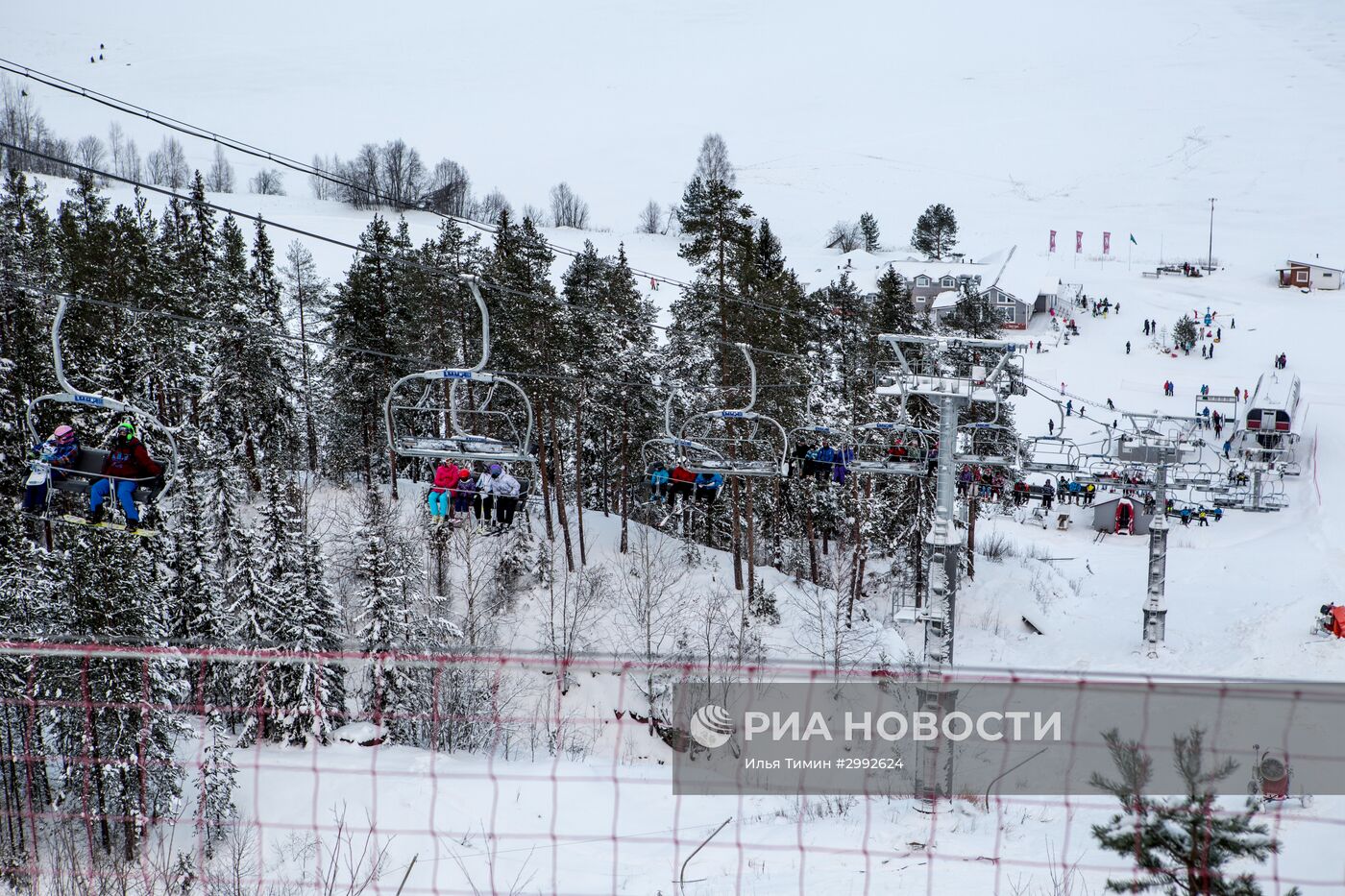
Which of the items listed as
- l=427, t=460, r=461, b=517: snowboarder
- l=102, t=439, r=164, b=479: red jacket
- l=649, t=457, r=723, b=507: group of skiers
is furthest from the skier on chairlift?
l=102, t=439, r=164, b=479: red jacket

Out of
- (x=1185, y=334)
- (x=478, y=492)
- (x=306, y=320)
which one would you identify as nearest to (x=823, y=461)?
(x=478, y=492)

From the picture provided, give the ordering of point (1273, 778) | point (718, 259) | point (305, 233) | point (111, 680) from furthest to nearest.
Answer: point (718, 259), point (111, 680), point (305, 233), point (1273, 778)

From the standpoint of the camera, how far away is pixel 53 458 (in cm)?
1142

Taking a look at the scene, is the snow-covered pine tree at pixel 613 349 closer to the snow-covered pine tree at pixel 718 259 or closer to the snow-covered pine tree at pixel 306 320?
the snow-covered pine tree at pixel 718 259

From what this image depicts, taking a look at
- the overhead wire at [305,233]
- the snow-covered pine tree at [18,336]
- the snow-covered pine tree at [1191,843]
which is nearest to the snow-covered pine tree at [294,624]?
the snow-covered pine tree at [18,336]

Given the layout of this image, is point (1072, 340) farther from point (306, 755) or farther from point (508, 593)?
point (306, 755)

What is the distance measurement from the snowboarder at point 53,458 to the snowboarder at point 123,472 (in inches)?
17.1

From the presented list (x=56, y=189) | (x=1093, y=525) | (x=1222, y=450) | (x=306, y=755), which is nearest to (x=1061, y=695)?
(x=306, y=755)

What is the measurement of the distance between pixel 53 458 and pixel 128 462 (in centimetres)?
94

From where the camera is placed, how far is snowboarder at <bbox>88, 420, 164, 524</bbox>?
1126 cm

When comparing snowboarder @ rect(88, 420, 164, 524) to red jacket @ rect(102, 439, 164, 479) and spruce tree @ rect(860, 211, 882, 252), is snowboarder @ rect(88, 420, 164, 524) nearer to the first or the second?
red jacket @ rect(102, 439, 164, 479)

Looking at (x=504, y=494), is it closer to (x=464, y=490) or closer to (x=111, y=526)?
(x=464, y=490)

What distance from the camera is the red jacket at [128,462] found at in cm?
1126

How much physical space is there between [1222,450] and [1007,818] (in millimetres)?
47189
